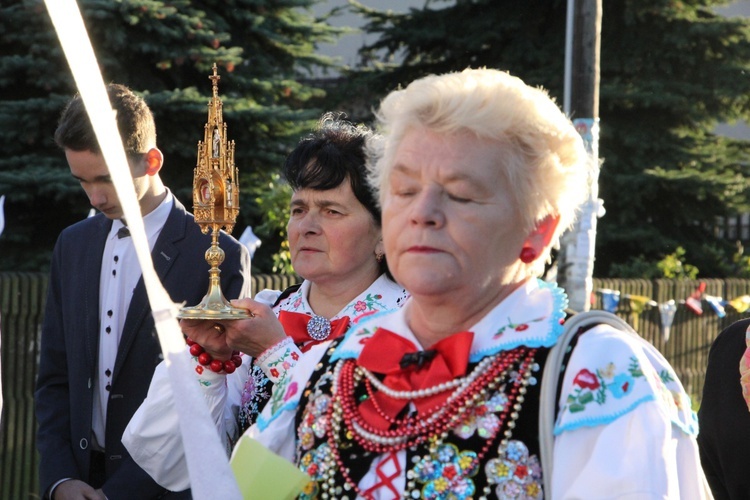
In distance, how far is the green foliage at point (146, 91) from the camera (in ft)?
38.6

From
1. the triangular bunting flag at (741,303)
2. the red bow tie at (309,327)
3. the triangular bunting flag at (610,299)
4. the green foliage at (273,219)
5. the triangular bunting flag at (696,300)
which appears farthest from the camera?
the triangular bunting flag at (741,303)

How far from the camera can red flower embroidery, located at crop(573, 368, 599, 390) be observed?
6.79 ft

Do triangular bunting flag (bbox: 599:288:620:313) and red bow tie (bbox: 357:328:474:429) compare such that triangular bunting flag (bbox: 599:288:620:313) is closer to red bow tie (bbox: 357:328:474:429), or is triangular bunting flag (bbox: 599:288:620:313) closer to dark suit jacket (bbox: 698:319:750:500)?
dark suit jacket (bbox: 698:319:750:500)

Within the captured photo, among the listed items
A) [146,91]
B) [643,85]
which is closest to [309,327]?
[146,91]

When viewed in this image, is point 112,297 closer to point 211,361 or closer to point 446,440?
point 211,361

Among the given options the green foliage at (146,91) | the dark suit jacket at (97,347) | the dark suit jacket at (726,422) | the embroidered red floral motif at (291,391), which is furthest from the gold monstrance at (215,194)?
the green foliage at (146,91)

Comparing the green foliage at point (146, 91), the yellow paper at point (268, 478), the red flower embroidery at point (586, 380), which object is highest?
the green foliage at point (146, 91)

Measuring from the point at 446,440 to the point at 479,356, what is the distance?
17cm

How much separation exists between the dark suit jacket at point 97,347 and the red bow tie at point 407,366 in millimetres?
1885

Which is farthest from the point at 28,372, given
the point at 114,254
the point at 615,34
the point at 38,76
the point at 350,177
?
the point at 615,34

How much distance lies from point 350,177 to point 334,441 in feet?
4.53

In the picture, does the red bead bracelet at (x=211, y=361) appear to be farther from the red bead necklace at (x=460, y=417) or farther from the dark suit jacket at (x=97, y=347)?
the red bead necklace at (x=460, y=417)

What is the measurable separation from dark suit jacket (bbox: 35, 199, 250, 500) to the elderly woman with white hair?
186 centimetres

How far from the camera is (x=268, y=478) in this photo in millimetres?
2225
